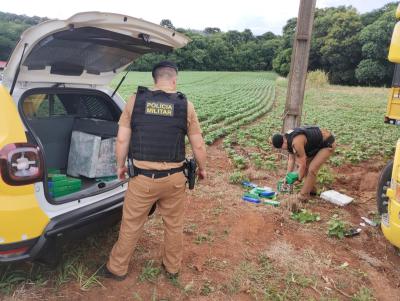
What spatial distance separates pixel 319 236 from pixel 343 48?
52184 millimetres

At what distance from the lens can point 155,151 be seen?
314 centimetres

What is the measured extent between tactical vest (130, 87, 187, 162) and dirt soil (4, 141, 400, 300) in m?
1.17

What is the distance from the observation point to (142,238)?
423 cm

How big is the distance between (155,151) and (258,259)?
5.43 feet

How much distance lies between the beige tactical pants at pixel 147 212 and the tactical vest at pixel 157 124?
→ 0.21 metres

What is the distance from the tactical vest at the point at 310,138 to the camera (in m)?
5.58

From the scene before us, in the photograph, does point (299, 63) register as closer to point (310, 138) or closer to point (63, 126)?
point (310, 138)

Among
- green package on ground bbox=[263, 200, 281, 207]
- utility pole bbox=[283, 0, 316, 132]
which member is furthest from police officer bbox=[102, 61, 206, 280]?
utility pole bbox=[283, 0, 316, 132]

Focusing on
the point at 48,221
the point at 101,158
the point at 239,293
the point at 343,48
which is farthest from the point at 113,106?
the point at 343,48

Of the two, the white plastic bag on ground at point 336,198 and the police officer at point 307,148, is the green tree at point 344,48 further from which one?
the white plastic bag on ground at point 336,198

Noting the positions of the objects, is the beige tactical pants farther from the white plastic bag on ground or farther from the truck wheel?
the white plastic bag on ground

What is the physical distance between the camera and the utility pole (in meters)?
6.46

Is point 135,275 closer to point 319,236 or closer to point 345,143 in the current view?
point 319,236

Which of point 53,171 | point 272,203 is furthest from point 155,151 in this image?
point 272,203
